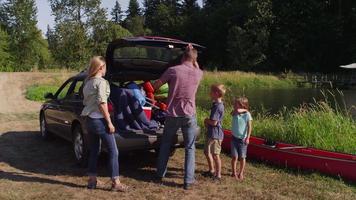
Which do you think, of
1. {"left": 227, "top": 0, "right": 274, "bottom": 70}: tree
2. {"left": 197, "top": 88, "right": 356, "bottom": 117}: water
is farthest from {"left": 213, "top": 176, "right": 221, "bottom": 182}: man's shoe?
{"left": 227, "top": 0, "right": 274, "bottom": 70}: tree

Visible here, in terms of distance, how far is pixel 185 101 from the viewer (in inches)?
277

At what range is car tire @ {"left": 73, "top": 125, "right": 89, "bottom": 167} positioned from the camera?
8227 millimetres

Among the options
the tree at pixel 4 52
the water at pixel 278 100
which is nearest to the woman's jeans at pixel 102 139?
the water at pixel 278 100

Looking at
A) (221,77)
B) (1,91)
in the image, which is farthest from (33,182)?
(221,77)

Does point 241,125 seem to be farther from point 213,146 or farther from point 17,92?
point 17,92

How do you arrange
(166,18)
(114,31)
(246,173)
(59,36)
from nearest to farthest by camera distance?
(246,173) → (59,36) → (114,31) → (166,18)

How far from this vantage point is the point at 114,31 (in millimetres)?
53156

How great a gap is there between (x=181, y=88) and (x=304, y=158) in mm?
2868

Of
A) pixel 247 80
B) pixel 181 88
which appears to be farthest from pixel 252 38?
pixel 181 88

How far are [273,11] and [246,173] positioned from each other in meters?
71.4

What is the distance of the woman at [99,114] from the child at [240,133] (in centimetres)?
197

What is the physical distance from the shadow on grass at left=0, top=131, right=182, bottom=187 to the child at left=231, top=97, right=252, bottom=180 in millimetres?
1035

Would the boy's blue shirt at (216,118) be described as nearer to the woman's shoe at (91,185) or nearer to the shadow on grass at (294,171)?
the shadow on grass at (294,171)

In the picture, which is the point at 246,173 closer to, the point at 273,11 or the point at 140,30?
the point at 273,11
